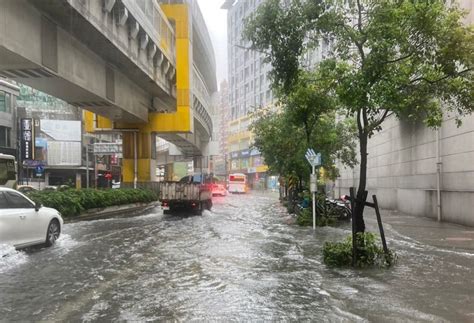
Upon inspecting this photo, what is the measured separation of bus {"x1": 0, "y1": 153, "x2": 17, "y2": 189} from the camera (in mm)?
28178

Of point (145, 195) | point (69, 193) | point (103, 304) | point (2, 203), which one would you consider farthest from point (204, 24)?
point (103, 304)

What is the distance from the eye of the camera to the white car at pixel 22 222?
11.6m

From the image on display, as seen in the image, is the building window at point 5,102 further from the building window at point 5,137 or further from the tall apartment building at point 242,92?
the tall apartment building at point 242,92

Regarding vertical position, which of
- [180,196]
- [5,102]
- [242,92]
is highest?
[242,92]

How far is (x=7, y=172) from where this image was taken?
28.7 metres

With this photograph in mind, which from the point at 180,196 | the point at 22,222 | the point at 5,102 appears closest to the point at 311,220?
the point at 180,196

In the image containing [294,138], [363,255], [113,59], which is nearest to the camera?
[363,255]

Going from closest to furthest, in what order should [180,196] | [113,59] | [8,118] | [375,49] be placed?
[375,49]
[113,59]
[180,196]
[8,118]

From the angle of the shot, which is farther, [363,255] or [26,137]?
[26,137]

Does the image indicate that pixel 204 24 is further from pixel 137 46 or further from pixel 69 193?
pixel 69 193

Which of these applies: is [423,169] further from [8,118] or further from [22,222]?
[8,118]

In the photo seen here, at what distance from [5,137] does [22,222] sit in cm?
4513

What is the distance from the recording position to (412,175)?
25062 millimetres

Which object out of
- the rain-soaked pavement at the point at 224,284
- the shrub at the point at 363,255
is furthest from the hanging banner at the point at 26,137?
the shrub at the point at 363,255
